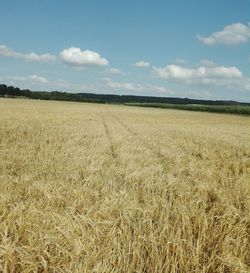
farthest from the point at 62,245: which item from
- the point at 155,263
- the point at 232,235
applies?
the point at 232,235

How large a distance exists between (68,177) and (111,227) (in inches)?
98.4

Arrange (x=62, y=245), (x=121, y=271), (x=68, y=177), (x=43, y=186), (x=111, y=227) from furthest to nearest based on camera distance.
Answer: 1. (x=68, y=177)
2. (x=43, y=186)
3. (x=111, y=227)
4. (x=62, y=245)
5. (x=121, y=271)

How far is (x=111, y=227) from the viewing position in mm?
4113

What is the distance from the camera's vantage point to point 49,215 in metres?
4.33

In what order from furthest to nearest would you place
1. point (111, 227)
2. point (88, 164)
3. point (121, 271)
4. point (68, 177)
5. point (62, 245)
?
point (88, 164)
point (68, 177)
point (111, 227)
point (62, 245)
point (121, 271)

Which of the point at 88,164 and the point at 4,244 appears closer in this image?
the point at 4,244

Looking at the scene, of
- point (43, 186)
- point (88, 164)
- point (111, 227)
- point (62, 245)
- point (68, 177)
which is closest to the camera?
point (62, 245)

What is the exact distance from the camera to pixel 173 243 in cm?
368

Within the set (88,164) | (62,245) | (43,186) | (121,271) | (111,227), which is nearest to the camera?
(121,271)

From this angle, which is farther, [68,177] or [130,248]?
[68,177]

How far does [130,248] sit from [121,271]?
1.06 feet

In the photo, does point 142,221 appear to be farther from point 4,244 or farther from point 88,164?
point 88,164

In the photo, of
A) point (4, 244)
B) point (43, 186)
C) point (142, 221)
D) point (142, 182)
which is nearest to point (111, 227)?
point (142, 221)

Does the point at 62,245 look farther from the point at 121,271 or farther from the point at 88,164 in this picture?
the point at 88,164
